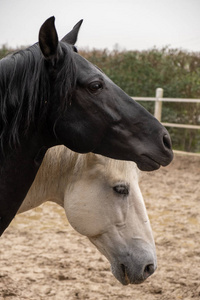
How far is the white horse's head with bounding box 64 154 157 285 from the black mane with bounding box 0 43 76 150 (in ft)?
2.90

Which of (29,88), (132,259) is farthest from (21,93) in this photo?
(132,259)

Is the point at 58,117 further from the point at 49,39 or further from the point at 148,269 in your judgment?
the point at 148,269

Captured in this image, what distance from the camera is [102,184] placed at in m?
2.31

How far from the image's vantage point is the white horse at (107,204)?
88.0 inches

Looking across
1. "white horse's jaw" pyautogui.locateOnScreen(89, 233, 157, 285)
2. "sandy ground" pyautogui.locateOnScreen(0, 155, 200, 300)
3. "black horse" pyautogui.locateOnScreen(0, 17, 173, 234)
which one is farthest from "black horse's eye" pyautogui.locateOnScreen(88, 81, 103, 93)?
"sandy ground" pyautogui.locateOnScreen(0, 155, 200, 300)

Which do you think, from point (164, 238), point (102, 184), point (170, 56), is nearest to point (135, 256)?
point (102, 184)

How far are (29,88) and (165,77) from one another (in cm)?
1059

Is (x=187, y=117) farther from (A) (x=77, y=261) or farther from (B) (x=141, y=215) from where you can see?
(B) (x=141, y=215)

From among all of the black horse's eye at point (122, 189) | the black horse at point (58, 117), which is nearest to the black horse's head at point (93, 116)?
→ the black horse at point (58, 117)

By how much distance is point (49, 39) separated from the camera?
1418mm

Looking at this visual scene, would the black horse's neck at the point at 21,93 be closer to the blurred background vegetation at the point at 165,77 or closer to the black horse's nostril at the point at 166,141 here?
the black horse's nostril at the point at 166,141

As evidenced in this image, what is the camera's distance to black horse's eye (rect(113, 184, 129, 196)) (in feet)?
7.43

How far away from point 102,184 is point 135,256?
484 millimetres

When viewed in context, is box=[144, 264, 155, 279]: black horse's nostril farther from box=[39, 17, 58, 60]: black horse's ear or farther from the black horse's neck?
box=[39, 17, 58, 60]: black horse's ear
